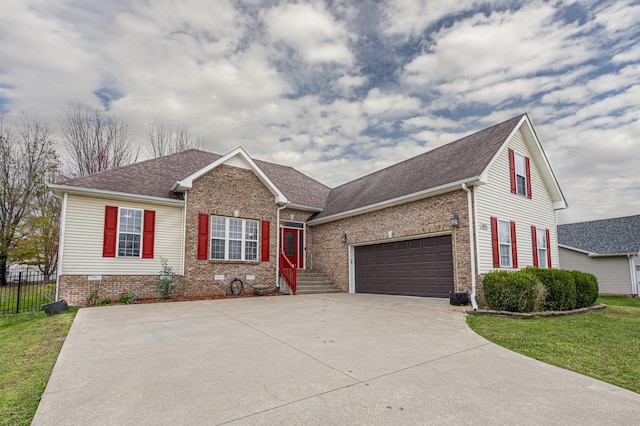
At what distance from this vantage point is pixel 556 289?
912cm

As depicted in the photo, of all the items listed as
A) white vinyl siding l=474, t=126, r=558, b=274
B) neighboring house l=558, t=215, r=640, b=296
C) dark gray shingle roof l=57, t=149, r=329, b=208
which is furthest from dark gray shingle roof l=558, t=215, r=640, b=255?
dark gray shingle roof l=57, t=149, r=329, b=208

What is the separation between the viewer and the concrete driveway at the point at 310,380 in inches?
117

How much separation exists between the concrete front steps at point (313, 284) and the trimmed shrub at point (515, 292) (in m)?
7.32

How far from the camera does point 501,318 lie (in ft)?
26.4

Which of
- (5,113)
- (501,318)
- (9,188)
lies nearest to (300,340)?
(501,318)

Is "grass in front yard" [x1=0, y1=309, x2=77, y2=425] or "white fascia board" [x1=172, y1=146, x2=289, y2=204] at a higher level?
"white fascia board" [x1=172, y1=146, x2=289, y2=204]

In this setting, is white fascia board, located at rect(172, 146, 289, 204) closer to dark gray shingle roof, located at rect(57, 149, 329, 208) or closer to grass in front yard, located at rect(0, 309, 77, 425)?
dark gray shingle roof, located at rect(57, 149, 329, 208)

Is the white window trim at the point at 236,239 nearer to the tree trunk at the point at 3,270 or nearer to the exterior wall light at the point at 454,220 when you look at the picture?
the exterior wall light at the point at 454,220

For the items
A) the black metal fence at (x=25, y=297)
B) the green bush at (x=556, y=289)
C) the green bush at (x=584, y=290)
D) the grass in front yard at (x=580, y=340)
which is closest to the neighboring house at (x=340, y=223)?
the black metal fence at (x=25, y=297)

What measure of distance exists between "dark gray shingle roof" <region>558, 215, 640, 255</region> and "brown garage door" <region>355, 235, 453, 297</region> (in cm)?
1696

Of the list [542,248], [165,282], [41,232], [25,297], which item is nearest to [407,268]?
[542,248]

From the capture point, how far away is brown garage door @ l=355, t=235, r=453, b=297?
11266mm

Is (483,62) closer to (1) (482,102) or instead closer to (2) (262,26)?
(1) (482,102)

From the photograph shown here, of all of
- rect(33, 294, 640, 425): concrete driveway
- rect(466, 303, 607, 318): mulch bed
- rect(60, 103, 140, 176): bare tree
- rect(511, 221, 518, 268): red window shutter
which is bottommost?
rect(466, 303, 607, 318): mulch bed
